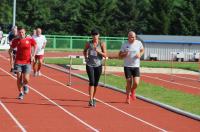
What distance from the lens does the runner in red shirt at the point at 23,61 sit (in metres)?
16.3

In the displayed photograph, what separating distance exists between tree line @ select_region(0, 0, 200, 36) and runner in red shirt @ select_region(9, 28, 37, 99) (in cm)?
5397

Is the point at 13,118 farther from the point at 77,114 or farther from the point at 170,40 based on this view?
the point at 170,40

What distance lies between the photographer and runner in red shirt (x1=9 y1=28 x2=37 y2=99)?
16.3 metres

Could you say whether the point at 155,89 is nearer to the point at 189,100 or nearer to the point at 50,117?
the point at 189,100

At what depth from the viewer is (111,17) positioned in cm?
7438

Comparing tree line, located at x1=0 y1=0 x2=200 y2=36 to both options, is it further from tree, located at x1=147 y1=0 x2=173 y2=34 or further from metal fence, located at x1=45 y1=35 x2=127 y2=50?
metal fence, located at x1=45 y1=35 x2=127 y2=50

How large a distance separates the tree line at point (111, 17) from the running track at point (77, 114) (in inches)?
2080

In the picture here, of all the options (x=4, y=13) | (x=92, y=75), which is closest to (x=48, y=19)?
(x=4, y=13)

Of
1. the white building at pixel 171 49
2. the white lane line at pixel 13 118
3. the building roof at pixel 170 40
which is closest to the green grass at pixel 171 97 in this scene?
the white lane line at pixel 13 118

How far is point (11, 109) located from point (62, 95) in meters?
3.66

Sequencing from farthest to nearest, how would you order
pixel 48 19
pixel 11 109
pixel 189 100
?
pixel 48 19 → pixel 189 100 → pixel 11 109

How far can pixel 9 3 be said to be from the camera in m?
81.9

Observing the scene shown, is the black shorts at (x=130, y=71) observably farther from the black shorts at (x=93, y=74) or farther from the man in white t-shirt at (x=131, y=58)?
the black shorts at (x=93, y=74)

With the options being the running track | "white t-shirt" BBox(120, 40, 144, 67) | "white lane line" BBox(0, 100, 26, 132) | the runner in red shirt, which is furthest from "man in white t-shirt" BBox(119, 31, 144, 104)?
"white lane line" BBox(0, 100, 26, 132)
